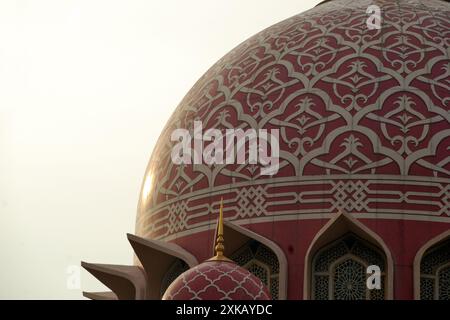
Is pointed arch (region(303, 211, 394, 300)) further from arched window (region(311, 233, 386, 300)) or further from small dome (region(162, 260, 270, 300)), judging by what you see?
small dome (region(162, 260, 270, 300))

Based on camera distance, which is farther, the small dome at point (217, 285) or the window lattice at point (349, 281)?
the window lattice at point (349, 281)

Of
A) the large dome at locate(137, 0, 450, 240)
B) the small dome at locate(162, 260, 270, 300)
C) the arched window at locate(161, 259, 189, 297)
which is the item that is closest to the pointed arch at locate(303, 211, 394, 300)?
the large dome at locate(137, 0, 450, 240)

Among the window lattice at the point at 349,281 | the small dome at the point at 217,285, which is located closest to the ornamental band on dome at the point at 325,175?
the window lattice at the point at 349,281

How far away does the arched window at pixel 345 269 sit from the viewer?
1886 centimetres

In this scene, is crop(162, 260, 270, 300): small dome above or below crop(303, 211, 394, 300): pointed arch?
below

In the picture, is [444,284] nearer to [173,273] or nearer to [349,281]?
[349,281]

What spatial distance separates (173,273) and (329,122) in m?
2.96

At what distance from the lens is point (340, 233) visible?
19.1 metres

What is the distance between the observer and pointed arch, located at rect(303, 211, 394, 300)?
18.8 metres

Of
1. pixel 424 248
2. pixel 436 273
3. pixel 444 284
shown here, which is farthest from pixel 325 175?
pixel 444 284

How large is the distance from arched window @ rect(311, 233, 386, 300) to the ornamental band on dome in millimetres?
18

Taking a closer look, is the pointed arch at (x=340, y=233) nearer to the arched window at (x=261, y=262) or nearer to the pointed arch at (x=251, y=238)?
the pointed arch at (x=251, y=238)

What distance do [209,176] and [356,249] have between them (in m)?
2.36

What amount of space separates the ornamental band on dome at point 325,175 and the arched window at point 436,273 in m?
0.02
